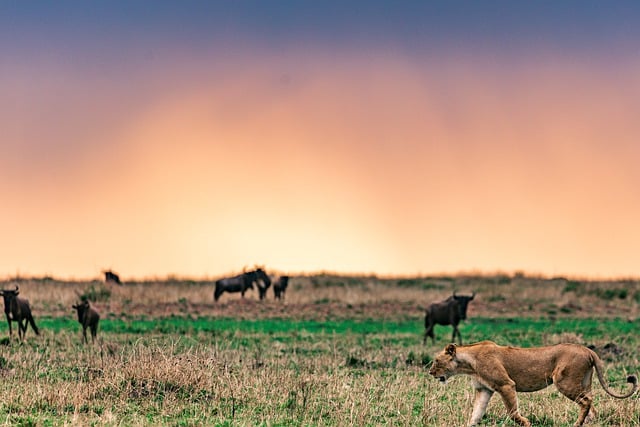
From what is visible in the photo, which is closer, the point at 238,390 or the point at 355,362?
the point at 238,390

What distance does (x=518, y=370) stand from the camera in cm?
1225

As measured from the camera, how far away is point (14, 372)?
632 inches

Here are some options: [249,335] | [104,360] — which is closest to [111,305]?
[249,335]

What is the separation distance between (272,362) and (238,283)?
29094mm

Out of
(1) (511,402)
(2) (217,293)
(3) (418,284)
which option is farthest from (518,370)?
(3) (418,284)

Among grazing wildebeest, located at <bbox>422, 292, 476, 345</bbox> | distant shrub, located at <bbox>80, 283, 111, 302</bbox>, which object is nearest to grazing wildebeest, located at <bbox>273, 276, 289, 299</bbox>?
distant shrub, located at <bbox>80, 283, 111, 302</bbox>

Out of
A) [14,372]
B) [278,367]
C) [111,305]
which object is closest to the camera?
[14,372]

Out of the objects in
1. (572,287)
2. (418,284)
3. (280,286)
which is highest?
(572,287)

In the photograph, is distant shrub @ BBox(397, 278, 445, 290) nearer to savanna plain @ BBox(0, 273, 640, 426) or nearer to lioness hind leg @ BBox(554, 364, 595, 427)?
savanna plain @ BBox(0, 273, 640, 426)

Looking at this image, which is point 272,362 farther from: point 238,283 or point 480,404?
point 238,283

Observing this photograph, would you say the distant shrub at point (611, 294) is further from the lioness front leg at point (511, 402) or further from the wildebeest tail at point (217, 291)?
the lioness front leg at point (511, 402)

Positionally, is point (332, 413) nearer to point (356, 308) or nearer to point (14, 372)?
point (14, 372)

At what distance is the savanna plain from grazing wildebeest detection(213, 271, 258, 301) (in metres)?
5.54

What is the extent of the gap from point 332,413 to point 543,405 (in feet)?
11.2
